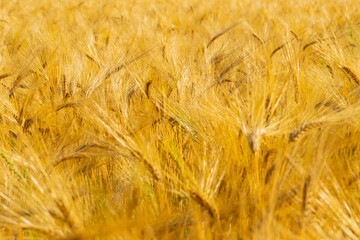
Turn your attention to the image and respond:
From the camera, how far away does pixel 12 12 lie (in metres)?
3.76

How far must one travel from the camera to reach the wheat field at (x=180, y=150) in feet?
2.30

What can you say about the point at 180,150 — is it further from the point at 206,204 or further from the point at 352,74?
the point at 352,74

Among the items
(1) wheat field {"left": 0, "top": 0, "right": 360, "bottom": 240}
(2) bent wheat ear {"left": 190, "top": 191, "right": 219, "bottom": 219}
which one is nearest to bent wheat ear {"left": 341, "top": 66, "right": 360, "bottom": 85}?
(1) wheat field {"left": 0, "top": 0, "right": 360, "bottom": 240}

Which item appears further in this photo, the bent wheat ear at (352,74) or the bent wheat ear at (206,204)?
the bent wheat ear at (352,74)

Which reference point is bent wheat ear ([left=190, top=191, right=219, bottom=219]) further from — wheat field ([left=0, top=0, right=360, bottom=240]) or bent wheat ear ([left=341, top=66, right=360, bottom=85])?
bent wheat ear ([left=341, top=66, right=360, bottom=85])

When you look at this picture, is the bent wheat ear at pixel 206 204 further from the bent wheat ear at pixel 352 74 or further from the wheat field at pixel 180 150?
the bent wheat ear at pixel 352 74

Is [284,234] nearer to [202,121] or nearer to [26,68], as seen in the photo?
[202,121]

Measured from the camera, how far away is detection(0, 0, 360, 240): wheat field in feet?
2.30

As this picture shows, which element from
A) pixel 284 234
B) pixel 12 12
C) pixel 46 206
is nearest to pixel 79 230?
pixel 46 206

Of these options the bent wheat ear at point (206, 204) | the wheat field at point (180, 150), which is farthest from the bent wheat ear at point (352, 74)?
the bent wheat ear at point (206, 204)

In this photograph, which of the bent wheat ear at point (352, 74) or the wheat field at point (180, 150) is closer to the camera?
the wheat field at point (180, 150)

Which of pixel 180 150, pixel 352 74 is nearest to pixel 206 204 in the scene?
pixel 180 150

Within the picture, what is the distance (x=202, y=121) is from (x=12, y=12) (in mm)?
3205

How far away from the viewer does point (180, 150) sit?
39.2 inches
